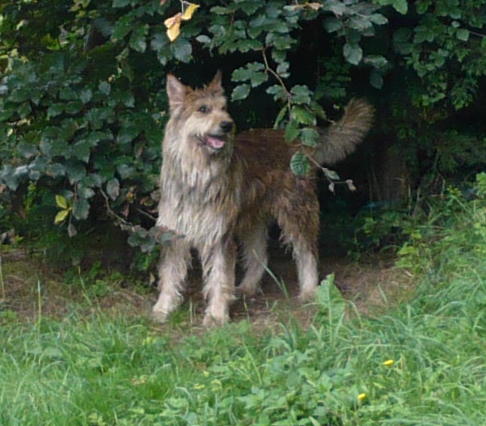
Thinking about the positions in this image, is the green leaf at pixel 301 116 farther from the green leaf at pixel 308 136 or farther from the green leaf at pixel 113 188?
the green leaf at pixel 113 188

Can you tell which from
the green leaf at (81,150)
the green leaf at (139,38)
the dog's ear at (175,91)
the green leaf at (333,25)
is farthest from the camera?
the dog's ear at (175,91)

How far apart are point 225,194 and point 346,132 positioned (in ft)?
4.57

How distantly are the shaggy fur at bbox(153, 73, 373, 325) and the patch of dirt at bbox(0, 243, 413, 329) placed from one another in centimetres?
19

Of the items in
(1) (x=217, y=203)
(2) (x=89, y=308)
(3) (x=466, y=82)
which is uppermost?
(3) (x=466, y=82)

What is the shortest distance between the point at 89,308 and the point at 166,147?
1.22 meters

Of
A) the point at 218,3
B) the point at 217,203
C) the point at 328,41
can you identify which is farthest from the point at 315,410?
the point at 328,41

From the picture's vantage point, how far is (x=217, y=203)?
7645 mm

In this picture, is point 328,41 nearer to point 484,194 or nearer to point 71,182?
point 484,194

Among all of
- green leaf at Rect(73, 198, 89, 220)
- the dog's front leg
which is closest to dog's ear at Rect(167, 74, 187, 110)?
green leaf at Rect(73, 198, 89, 220)

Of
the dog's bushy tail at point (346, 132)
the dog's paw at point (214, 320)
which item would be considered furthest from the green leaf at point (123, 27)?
the dog's bushy tail at point (346, 132)

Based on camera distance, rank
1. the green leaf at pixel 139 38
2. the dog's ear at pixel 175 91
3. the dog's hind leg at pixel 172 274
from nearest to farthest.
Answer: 1. the green leaf at pixel 139 38
2. the dog's ear at pixel 175 91
3. the dog's hind leg at pixel 172 274

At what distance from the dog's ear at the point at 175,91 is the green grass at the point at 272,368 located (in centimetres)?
149

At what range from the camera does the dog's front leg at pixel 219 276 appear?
25.3ft

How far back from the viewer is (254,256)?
858 centimetres
